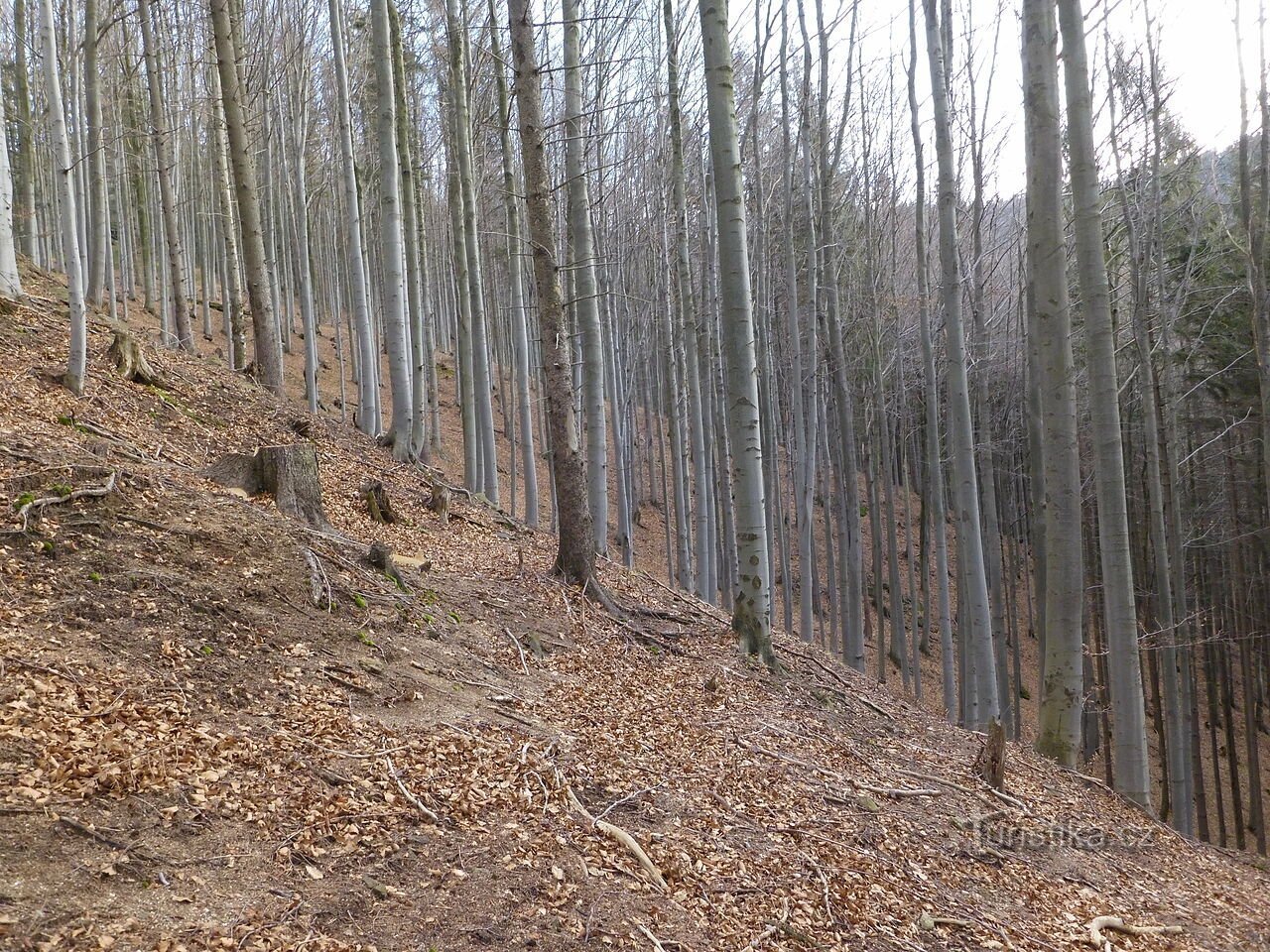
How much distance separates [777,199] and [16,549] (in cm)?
1549

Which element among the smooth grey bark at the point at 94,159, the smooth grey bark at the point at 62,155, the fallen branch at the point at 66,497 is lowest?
the fallen branch at the point at 66,497

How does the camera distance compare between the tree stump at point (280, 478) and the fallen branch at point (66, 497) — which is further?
the tree stump at point (280, 478)

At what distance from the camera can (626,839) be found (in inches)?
147

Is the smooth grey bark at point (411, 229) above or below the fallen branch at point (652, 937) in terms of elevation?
above

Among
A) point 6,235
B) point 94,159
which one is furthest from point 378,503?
point 94,159

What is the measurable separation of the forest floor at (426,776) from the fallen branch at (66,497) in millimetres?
30

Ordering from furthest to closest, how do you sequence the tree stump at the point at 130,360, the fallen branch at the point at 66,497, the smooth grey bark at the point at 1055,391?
the tree stump at the point at 130,360, the smooth grey bark at the point at 1055,391, the fallen branch at the point at 66,497

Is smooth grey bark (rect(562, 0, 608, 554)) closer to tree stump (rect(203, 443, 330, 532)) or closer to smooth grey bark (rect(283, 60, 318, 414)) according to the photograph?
tree stump (rect(203, 443, 330, 532))

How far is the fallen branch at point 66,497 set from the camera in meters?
4.35

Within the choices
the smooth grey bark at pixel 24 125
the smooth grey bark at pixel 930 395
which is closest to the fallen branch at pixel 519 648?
the smooth grey bark at pixel 930 395

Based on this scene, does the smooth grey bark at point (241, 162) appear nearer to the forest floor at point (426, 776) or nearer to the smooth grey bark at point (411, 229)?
the smooth grey bark at point (411, 229)

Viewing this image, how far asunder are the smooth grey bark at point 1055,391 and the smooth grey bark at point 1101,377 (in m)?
0.15

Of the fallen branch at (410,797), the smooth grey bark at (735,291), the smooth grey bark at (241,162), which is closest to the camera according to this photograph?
the fallen branch at (410,797)

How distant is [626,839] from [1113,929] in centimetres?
281
